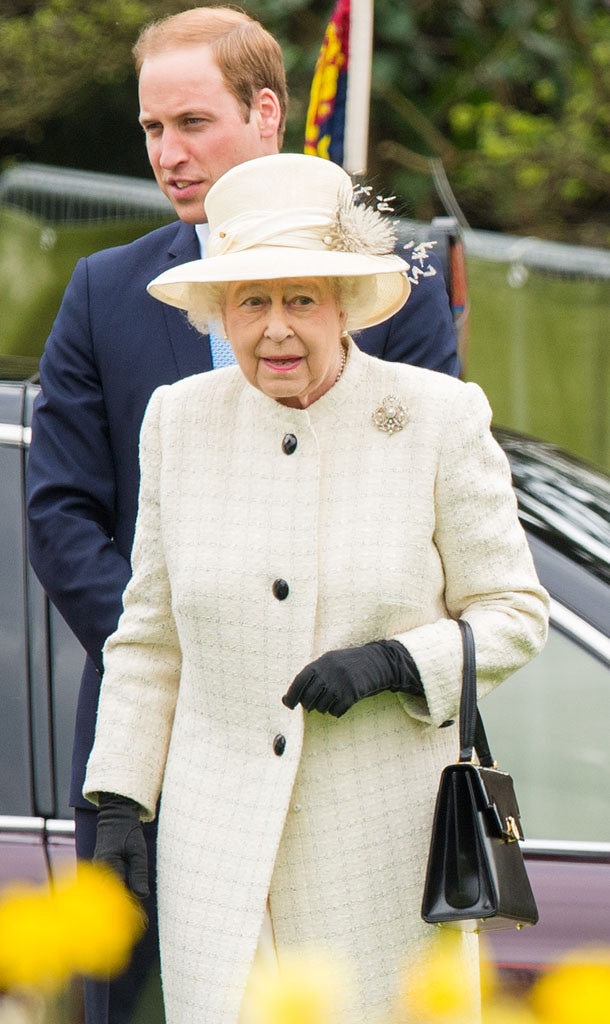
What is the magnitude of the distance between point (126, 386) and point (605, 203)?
9214 mm

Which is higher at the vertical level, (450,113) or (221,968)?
(450,113)

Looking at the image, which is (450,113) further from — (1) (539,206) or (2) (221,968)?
(2) (221,968)

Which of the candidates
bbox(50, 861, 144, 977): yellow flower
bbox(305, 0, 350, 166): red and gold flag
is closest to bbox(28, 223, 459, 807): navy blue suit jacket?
bbox(50, 861, 144, 977): yellow flower

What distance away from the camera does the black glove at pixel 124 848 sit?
2.13 meters

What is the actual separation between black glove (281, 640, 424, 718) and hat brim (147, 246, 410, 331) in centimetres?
47

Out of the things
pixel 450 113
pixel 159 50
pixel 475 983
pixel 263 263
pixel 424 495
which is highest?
pixel 450 113

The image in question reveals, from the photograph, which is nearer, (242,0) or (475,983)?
(475,983)

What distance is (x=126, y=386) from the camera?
8.28ft

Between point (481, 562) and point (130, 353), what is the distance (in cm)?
75

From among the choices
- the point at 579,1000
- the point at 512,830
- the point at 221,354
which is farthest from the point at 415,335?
the point at 579,1000

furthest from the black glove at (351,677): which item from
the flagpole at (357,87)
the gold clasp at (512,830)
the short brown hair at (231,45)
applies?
the flagpole at (357,87)

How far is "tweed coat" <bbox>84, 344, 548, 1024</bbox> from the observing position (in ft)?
6.75

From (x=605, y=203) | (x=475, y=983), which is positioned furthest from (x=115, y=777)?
(x=605, y=203)

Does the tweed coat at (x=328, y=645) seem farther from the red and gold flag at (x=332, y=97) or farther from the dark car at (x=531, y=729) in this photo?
the red and gold flag at (x=332, y=97)
